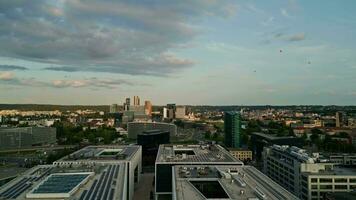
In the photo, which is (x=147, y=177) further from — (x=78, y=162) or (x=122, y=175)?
(x=122, y=175)

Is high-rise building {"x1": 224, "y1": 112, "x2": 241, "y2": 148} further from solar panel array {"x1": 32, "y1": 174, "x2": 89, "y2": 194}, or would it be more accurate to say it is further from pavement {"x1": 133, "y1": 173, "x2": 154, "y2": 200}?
solar panel array {"x1": 32, "y1": 174, "x2": 89, "y2": 194}

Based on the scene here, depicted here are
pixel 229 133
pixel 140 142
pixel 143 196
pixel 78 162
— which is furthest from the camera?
pixel 229 133

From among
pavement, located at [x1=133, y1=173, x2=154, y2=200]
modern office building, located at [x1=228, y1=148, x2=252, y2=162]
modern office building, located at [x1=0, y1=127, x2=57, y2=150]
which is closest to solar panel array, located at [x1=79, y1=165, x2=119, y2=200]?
pavement, located at [x1=133, y1=173, x2=154, y2=200]

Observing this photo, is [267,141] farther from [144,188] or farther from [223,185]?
[223,185]

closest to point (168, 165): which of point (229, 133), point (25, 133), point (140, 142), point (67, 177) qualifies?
point (67, 177)

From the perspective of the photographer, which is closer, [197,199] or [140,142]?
[197,199]

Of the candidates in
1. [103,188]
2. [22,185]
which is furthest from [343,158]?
[22,185]

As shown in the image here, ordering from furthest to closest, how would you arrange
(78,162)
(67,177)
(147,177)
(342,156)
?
(342,156), (147,177), (78,162), (67,177)

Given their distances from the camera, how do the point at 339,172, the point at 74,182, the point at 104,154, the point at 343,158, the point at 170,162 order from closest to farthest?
1. the point at 74,182
2. the point at 339,172
3. the point at 170,162
4. the point at 104,154
5. the point at 343,158
